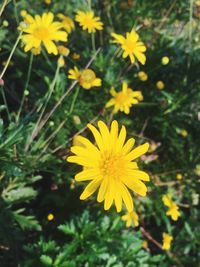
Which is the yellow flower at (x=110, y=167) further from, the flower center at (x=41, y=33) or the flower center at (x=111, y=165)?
the flower center at (x=41, y=33)

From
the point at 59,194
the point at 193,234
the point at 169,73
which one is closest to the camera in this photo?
the point at 59,194

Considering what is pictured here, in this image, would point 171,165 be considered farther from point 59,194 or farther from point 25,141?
point 25,141

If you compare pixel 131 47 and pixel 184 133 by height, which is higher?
pixel 131 47

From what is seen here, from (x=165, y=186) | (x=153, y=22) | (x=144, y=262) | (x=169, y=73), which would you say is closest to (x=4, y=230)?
(x=144, y=262)

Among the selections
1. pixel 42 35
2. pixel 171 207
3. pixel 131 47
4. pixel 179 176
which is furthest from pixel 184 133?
pixel 42 35

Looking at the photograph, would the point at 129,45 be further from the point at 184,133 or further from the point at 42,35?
the point at 184,133

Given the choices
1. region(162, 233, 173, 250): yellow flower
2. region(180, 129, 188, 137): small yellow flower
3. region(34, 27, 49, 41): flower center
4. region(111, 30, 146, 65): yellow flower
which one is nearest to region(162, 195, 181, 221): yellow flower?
region(162, 233, 173, 250): yellow flower
